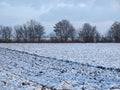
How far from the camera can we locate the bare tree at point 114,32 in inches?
4941

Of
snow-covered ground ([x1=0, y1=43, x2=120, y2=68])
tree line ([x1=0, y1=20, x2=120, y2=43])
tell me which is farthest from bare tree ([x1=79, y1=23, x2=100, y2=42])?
snow-covered ground ([x1=0, y1=43, x2=120, y2=68])

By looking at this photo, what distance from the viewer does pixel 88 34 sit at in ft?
432

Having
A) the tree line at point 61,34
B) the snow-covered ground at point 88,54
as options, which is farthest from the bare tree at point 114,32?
the snow-covered ground at point 88,54

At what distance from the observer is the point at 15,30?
153625 millimetres

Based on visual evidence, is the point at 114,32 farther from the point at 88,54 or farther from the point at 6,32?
the point at 88,54

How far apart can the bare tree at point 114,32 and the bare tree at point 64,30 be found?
1675 centimetres

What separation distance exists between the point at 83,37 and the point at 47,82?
114205 millimetres

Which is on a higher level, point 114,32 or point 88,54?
point 114,32

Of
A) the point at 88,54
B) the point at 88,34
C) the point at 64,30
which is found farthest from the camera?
the point at 64,30

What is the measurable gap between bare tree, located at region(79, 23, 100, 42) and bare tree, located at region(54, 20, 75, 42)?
533cm

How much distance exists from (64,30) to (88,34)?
48.2ft

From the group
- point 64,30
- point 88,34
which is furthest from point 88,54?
point 64,30

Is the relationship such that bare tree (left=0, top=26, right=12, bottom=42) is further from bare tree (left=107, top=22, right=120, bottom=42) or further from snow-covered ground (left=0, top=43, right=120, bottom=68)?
snow-covered ground (left=0, top=43, right=120, bottom=68)

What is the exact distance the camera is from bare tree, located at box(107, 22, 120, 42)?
12549 cm
